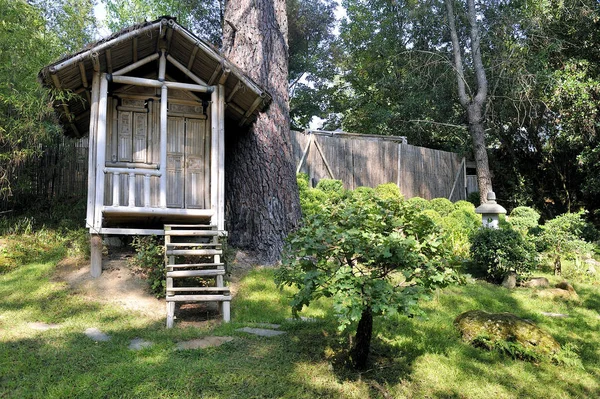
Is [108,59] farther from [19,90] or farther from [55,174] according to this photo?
[55,174]

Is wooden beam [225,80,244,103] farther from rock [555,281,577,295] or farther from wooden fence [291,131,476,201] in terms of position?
rock [555,281,577,295]

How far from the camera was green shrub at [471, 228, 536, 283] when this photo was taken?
7.48m

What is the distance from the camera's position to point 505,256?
757 centimetres

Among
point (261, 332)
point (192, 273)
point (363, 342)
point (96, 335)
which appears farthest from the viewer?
point (192, 273)

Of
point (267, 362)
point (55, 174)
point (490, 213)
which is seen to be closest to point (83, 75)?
point (55, 174)

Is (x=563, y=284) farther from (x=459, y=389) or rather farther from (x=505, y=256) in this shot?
(x=459, y=389)

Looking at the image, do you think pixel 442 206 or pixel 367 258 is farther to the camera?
pixel 442 206

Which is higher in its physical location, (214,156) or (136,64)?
(136,64)

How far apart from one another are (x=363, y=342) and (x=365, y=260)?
28.7 inches

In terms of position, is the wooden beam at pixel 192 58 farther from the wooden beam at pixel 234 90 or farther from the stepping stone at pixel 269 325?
the stepping stone at pixel 269 325

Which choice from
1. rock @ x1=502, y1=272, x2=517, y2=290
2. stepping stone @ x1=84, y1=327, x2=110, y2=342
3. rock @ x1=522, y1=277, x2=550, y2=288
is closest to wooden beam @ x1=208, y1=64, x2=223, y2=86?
stepping stone @ x1=84, y1=327, x2=110, y2=342

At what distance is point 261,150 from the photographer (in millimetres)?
8523

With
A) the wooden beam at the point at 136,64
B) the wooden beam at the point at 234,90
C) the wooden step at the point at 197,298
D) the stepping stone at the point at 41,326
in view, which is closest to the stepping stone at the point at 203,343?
the wooden step at the point at 197,298

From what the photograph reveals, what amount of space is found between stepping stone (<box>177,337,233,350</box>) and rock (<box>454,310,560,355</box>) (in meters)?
2.53
